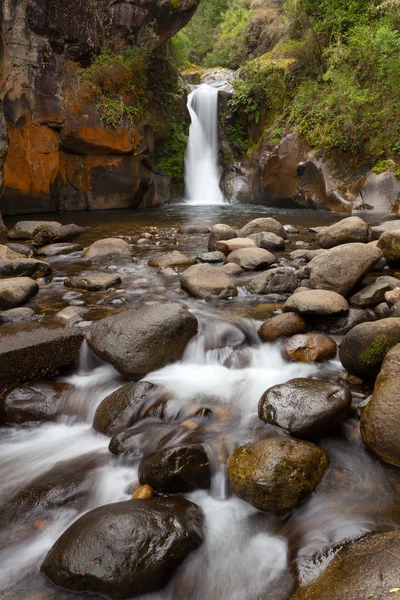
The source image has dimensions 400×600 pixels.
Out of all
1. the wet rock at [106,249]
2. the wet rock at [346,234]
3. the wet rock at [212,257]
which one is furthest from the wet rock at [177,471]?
the wet rock at [346,234]

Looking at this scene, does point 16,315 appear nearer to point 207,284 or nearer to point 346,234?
point 207,284

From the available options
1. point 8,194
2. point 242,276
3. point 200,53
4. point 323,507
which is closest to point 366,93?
point 242,276

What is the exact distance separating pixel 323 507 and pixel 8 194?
43.9 ft

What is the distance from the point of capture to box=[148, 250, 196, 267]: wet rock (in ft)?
23.0

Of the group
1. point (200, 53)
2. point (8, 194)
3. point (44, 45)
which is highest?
point (200, 53)

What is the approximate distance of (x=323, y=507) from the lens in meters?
2.27

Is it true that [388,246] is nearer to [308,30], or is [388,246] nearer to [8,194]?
[8,194]

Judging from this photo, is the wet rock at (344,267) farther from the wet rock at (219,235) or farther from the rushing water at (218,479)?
the wet rock at (219,235)

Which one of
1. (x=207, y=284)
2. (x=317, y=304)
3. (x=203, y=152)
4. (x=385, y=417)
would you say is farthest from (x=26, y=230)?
(x=203, y=152)

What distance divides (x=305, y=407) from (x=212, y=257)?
185 inches

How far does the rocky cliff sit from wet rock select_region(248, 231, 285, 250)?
7.68 metres

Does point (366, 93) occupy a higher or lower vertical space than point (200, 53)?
lower

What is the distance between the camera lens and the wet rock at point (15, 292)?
4.88 m

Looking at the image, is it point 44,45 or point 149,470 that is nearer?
point 149,470
